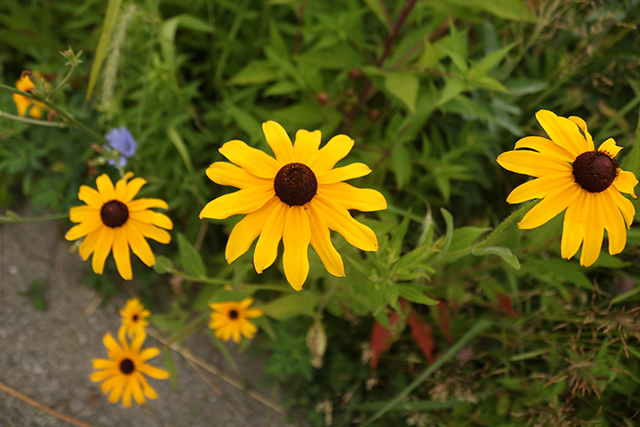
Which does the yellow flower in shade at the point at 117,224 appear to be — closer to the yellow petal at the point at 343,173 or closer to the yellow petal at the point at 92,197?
the yellow petal at the point at 92,197

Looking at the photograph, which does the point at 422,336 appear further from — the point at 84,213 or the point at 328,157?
the point at 84,213

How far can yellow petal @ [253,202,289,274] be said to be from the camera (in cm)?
101

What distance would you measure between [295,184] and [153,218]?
1.98 ft

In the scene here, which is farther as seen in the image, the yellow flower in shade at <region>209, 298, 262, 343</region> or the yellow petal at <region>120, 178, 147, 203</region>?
the yellow flower in shade at <region>209, 298, 262, 343</region>

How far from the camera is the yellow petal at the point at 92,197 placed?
4.37 ft

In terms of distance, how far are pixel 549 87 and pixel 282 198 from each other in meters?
1.89

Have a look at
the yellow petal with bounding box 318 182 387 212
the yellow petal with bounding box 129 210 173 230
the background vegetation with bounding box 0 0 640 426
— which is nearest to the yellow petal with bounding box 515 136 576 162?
the yellow petal with bounding box 318 182 387 212

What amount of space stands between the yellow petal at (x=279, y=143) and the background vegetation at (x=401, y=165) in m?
0.57

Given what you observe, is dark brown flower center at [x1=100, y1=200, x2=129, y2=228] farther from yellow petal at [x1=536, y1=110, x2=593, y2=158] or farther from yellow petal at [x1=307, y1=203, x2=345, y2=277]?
yellow petal at [x1=536, y1=110, x2=593, y2=158]

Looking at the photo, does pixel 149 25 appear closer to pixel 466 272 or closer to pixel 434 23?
pixel 434 23

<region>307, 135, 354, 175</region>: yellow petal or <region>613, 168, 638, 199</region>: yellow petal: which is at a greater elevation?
<region>613, 168, 638, 199</region>: yellow petal

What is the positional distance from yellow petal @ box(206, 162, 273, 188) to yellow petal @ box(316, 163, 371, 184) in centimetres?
14

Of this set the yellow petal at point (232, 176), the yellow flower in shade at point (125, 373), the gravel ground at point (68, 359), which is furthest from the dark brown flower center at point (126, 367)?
the yellow petal at point (232, 176)

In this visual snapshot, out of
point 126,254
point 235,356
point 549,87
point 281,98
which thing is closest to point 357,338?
point 235,356
